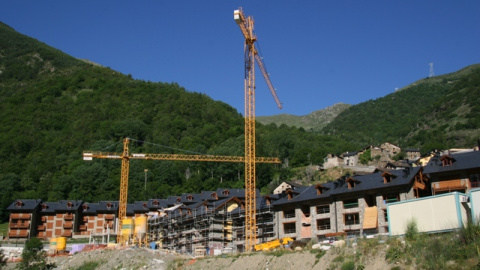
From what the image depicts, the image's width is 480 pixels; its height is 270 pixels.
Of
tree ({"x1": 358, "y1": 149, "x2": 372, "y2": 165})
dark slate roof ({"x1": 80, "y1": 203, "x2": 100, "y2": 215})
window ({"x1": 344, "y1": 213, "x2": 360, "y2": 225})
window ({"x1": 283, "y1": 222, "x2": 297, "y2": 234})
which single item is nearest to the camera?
window ({"x1": 344, "y1": 213, "x2": 360, "y2": 225})

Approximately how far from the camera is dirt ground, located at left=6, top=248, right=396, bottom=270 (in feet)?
130

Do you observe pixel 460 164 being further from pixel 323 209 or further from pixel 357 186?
pixel 323 209

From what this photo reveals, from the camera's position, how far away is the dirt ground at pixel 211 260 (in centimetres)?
3962

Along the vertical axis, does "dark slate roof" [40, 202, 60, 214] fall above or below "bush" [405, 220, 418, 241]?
above

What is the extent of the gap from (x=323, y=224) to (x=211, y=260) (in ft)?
60.2

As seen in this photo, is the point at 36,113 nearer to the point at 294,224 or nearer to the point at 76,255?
the point at 76,255

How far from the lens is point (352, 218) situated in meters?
62.3

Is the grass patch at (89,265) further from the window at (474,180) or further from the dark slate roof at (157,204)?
the window at (474,180)

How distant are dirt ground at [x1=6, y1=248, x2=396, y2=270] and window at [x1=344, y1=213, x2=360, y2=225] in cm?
1696

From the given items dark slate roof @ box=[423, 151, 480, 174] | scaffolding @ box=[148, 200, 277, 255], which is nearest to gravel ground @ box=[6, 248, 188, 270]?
scaffolding @ box=[148, 200, 277, 255]

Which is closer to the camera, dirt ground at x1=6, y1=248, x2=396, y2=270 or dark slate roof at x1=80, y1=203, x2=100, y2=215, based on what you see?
dirt ground at x1=6, y1=248, x2=396, y2=270

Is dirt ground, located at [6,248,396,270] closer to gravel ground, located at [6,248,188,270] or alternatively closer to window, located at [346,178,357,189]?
gravel ground, located at [6,248,188,270]

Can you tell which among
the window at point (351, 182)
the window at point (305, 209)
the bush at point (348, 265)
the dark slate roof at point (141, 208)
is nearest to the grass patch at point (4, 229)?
the dark slate roof at point (141, 208)

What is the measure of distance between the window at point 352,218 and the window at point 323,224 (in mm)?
3078
